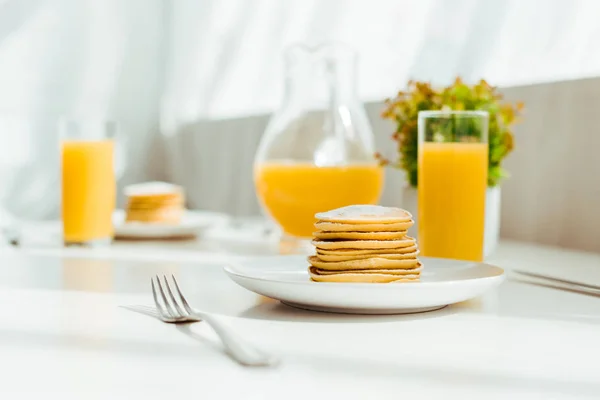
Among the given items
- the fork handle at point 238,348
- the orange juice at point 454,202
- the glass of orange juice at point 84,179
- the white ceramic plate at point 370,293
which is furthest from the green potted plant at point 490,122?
the fork handle at point 238,348

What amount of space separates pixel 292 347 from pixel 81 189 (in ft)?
3.35

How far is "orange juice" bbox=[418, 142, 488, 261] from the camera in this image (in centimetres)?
120

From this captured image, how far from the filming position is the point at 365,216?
0.86 metres

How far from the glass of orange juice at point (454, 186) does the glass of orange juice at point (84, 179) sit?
0.70 metres

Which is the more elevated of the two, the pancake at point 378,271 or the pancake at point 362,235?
the pancake at point 362,235

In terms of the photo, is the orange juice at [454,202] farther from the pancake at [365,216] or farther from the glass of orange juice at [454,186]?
the pancake at [365,216]

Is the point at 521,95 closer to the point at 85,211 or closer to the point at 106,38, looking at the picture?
the point at 85,211

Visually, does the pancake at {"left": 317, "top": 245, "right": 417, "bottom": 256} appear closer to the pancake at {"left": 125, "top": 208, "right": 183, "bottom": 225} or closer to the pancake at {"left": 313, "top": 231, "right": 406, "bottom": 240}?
the pancake at {"left": 313, "top": 231, "right": 406, "bottom": 240}

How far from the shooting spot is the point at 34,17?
336 centimetres

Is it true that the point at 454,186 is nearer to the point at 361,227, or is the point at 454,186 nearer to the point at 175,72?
the point at 361,227

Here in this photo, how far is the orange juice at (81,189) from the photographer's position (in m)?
1.62

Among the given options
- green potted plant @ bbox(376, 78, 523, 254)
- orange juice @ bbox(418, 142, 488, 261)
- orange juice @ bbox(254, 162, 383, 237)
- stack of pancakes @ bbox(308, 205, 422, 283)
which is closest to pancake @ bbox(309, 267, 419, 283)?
stack of pancakes @ bbox(308, 205, 422, 283)

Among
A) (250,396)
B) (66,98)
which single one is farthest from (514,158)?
(66,98)

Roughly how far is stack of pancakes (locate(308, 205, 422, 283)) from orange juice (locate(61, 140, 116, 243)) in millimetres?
863
